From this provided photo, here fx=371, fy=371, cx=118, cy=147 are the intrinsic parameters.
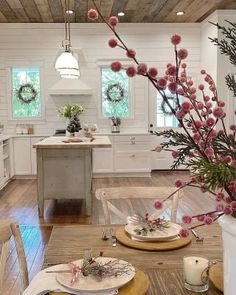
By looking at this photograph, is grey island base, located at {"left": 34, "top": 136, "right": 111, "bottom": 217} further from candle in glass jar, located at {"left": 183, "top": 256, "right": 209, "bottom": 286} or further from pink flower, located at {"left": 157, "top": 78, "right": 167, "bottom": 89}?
pink flower, located at {"left": 157, "top": 78, "right": 167, "bottom": 89}

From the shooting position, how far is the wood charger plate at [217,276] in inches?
46.8

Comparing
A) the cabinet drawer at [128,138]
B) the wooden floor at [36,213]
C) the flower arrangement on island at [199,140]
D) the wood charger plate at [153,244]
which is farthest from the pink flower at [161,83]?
the cabinet drawer at [128,138]

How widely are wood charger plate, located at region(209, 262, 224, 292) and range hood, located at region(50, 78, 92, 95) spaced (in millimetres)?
6750

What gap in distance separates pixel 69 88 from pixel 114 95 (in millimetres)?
1091

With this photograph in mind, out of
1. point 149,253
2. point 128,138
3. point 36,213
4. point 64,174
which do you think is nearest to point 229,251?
point 149,253

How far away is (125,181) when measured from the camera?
295 inches


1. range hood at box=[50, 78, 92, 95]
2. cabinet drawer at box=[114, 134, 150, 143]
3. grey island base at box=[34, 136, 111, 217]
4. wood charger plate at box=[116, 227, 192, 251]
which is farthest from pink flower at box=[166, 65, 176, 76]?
range hood at box=[50, 78, 92, 95]

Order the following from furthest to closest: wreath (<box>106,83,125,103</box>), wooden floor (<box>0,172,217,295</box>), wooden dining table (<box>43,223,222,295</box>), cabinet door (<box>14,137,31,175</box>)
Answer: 1. wreath (<box>106,83,125,103</box>)
2. cabinet door (<box>14,137,31,175</box>)
3. wooden floor (<box>0,172,217,295</box>)
4. wooden dining table (<box>43,223,222,295</box>)

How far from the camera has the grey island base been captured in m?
4.89

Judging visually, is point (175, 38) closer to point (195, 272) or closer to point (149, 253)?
point (195, 272)

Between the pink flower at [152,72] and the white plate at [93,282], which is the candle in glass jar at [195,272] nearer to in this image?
the white plate at [93,282]

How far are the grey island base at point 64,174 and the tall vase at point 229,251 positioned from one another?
396 cm

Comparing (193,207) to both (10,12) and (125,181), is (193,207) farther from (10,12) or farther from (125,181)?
(10,12)

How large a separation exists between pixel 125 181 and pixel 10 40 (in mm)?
3904
